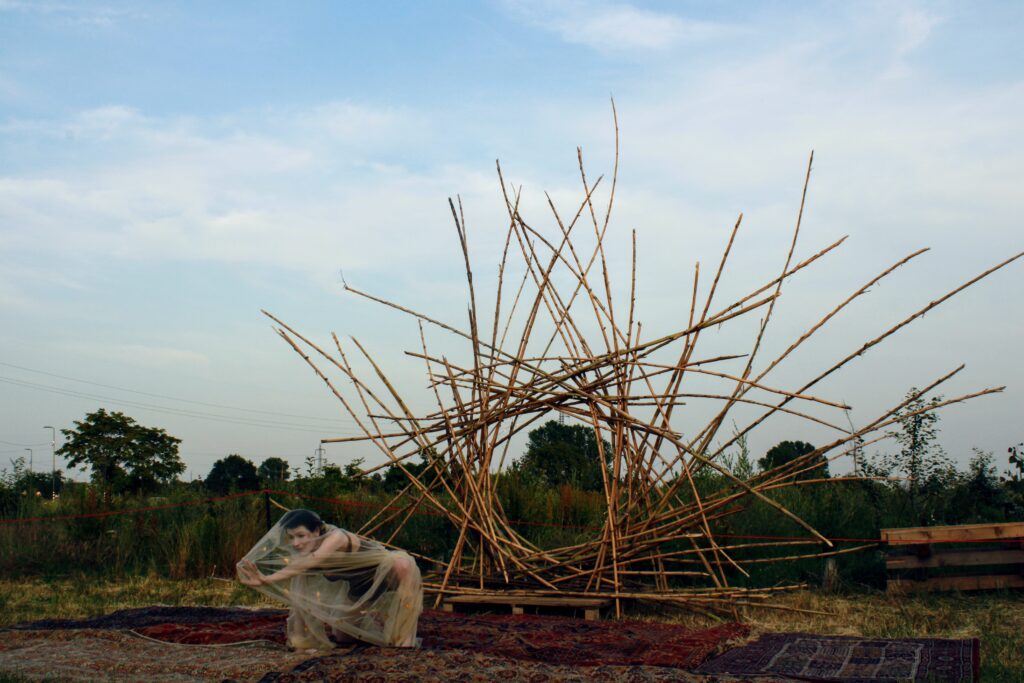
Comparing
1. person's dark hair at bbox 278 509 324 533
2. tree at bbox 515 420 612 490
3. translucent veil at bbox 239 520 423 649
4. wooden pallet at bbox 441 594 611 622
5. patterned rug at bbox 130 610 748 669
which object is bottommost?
patterned rug at bbox 130 610 748 669

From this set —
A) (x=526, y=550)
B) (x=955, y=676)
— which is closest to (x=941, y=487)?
(x=526, y=550)

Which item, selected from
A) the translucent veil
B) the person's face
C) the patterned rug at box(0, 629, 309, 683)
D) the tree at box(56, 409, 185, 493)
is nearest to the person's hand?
the translucent veil

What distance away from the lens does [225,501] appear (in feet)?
30.9

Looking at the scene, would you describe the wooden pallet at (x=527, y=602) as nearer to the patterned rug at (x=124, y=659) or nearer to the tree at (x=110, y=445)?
the patterned rug at (x=124, y=659)

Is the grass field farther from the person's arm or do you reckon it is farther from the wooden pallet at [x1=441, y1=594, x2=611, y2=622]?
the person's arm

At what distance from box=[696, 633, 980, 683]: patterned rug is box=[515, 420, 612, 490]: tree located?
5.99 feet

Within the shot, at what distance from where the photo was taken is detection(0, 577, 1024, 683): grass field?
5.31 meters

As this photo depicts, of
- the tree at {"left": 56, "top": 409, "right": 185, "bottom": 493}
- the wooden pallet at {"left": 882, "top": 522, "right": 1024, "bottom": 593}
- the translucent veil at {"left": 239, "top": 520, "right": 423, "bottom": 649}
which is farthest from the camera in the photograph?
the tree at {"left": 56, "top": 409, "right": 185, "bottom": 493}

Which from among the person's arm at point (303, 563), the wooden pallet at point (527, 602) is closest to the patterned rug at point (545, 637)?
the wooden pallet at point (527, 602)

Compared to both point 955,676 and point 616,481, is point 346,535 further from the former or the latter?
point 955,676

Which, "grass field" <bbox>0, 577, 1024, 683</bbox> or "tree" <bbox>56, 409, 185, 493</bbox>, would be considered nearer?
"grass field" <bbox>0, 577, 1024, 683</bbox>

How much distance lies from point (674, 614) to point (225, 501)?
16.4 feet

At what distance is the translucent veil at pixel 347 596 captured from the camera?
4.75 m

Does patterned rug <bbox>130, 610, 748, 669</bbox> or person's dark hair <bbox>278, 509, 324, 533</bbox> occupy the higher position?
person's dark hair <bbox>278, 509, 324, 533</bbox>
